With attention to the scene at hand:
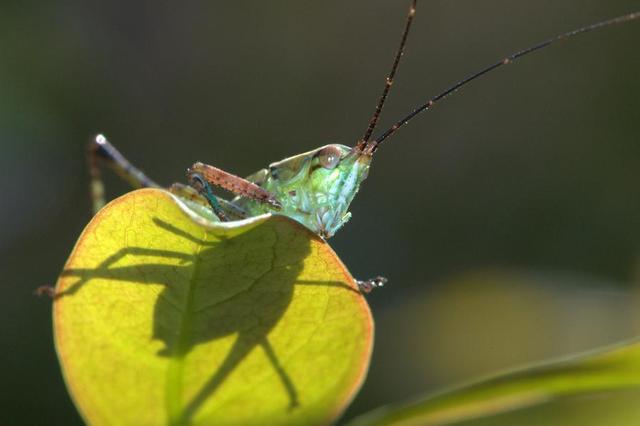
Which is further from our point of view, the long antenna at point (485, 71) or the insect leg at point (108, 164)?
the insect leg at point (108, 164)

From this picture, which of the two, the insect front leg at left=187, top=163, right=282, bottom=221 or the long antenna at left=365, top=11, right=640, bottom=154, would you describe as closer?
the long antenna at left=365, top=11, right=640, bottom=154

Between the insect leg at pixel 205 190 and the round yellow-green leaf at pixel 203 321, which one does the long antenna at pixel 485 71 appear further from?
the round yellow-green leaf at pixel 203 321

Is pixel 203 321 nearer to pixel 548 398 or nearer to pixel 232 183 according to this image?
pixel 548 398

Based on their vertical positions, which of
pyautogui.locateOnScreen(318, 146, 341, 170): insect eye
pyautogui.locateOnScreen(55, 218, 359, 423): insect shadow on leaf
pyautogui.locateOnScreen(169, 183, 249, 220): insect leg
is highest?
pyautogui.locateOnScreen(318, 146, 341, 170): insect eye

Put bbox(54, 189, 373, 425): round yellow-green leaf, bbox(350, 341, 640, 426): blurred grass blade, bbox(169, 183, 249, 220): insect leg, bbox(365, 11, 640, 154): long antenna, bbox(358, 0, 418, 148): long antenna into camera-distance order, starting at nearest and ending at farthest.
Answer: bbox(350, 341, 640, 426): blurred grass blade → bbox(54, 189, 373, 425): round yellow-green leaf → bbox(365, 11, 640, 154): long antenna → bbox(358, 0, 418, 148): long antenna → bbox(169, 183, 249, 220): insect leg

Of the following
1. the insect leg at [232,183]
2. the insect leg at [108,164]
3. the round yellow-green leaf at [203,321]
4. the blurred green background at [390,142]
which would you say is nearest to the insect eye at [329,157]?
the insect leg at [232,183]

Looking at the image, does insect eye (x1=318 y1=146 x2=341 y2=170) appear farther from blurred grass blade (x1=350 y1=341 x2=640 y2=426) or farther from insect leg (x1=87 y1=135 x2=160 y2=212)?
blurred grass blade (x1=350 y1=341 x2=640 y2=426)

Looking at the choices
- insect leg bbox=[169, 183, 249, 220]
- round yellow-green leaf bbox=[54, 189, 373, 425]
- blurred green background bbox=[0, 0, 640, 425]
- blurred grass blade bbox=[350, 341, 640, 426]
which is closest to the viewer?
blurred grass blade bbox=[350, 341, 640, 426]

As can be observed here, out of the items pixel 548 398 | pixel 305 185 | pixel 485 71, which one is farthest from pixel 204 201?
pixel 548 398

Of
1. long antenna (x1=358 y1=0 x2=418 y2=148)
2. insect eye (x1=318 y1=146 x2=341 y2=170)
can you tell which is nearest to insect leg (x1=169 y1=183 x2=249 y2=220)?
insect eye (x1=318 y1=146 x2=341 y2=170)
